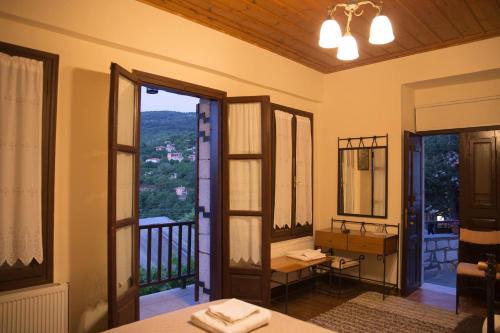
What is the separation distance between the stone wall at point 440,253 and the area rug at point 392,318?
7.08ft

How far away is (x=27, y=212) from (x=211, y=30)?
93.0 inches

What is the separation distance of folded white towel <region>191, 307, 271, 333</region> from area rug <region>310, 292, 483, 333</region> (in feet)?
5.83

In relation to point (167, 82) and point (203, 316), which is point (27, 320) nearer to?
point (203, 316)

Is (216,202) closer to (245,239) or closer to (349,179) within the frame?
(245,239)

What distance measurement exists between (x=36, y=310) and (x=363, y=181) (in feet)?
12.8

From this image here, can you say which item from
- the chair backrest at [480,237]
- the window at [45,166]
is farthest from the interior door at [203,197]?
the chair backrest at [480,237]

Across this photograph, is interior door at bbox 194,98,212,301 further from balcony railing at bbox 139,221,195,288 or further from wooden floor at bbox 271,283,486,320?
wooden floor at bbox 271,283,486,320

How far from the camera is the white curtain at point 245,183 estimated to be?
3.79 meters

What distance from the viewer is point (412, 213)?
4.56 meters

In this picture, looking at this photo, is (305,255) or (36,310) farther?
(305,255)

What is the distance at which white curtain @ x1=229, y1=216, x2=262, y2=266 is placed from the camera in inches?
148

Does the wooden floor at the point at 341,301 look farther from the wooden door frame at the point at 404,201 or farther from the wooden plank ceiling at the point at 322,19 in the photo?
the wooden plank ceiling at the point at 322,19

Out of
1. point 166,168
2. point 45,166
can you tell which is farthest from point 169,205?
point 45,166

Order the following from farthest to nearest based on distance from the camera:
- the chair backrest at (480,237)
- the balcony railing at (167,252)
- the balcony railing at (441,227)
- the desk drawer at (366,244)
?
the balcony railing at (441,227) < the balcony railing at (167,252) < the desk drawer at (366,244) < the chair backrest at (480,237)
